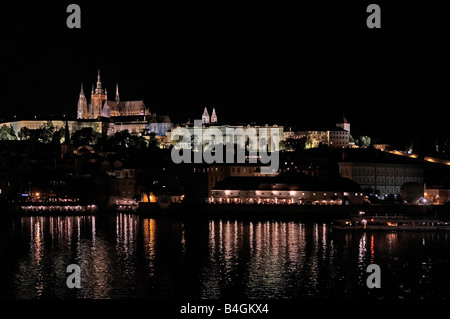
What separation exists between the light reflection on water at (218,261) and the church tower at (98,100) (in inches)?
2405

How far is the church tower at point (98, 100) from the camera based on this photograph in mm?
93000

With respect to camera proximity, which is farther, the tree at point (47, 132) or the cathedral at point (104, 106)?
the cathedral at point (104, 106)

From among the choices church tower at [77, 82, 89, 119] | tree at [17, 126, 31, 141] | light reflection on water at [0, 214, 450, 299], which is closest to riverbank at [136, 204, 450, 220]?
light reflection on water at [0, 214, 450, 299]

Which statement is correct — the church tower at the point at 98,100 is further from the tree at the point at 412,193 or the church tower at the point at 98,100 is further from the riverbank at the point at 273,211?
the tree at the point at 412,193

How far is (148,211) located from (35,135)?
37.7 m

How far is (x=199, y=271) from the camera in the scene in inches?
810

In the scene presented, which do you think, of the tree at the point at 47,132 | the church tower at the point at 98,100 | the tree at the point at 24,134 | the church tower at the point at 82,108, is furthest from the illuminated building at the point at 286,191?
the church tower at the point at 82,108

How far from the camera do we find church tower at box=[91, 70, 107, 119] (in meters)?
93.0

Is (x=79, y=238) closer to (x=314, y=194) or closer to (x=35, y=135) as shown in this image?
(x=314, y=194)

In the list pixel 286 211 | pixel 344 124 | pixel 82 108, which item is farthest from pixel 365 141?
pixel 82 108

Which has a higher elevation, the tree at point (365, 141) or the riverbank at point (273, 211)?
the tree at point (365, 141)

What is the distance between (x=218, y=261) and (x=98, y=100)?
73424 millimetres

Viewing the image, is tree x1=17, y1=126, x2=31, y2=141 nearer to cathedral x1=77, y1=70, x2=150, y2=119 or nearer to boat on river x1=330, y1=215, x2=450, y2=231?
cathedral x1=77, y1=70, x2=150, y2=119
